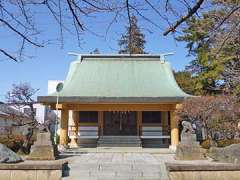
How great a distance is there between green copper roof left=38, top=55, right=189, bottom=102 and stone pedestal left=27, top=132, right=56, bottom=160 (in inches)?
199

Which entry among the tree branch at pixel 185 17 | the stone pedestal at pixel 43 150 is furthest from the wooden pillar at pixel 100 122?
the tree branch at pixel 185 17

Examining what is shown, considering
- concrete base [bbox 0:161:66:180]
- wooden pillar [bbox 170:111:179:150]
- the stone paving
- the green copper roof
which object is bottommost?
the stone paving

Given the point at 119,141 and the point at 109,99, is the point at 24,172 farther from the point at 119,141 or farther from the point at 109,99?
the point at 119,141

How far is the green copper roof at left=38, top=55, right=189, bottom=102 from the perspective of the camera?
17.1 m

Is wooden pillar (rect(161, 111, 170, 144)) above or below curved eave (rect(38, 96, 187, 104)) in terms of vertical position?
below

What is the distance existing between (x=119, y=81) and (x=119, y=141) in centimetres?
396

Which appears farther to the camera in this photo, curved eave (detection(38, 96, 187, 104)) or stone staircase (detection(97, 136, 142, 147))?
stone staircase (detection(97, 136, 142, 147))

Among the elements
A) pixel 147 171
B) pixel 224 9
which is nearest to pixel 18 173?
pixel 147 171

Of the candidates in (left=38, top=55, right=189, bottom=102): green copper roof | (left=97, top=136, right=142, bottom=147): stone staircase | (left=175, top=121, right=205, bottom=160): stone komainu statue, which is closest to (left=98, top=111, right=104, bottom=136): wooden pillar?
(left=97, top=136, right=142, bottom=147): stone staircase

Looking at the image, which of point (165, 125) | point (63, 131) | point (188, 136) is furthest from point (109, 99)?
point (188, 136)

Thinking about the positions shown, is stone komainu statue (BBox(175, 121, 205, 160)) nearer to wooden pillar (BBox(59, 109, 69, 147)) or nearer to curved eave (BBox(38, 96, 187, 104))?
curved eave (BBox(38, 96, 187, 104))

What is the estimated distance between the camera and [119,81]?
20359mm

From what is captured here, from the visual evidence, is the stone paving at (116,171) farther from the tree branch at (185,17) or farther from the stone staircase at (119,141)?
the stone staircase at (119,141)

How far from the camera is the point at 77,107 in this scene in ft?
61.3
